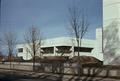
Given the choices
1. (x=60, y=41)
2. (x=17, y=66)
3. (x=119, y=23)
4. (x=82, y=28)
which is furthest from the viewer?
(x=60, y=41)

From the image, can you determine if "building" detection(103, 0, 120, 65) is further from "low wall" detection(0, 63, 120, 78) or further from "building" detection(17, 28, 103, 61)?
"building" detection(17, 28, 103, 61)

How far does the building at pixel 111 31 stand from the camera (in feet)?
142

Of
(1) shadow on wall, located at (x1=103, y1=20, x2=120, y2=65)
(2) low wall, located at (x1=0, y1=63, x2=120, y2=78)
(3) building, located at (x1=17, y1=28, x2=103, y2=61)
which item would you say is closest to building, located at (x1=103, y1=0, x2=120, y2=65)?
(1) shadow on wall, located at (x1=103, y1=20, x2=120, y2=65)

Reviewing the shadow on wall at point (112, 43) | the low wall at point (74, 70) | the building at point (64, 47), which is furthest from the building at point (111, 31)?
the building at point (64, 47)

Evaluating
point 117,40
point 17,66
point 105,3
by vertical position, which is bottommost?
point 17,66

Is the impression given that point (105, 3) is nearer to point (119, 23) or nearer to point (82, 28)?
point (119, 23)

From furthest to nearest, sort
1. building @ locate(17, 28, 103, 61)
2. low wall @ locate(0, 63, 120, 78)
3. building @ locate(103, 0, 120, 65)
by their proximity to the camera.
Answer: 1. building @ locate(17, 28, 103, 61)
2. building @ locate(103, 0, 120, 65)
3. low wall @ locate(0, 63, 120, 78)

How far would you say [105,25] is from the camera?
45469 millimetres

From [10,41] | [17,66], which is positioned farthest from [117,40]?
[10,41]

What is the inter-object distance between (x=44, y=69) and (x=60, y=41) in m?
65.3

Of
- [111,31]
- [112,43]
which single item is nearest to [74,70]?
[112,43]

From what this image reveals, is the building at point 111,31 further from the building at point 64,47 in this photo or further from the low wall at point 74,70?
the building at point 64,47

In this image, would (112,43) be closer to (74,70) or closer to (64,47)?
(74,70)

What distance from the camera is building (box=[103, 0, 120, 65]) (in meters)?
43.2
